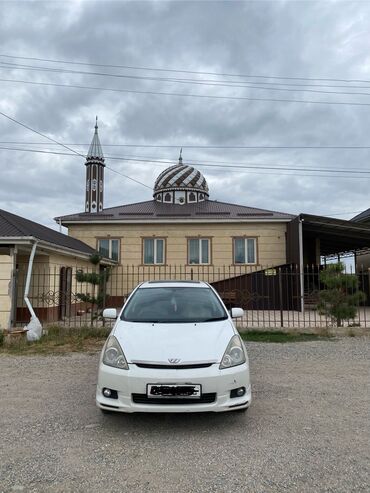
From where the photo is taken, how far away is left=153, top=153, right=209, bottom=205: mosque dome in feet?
90.4

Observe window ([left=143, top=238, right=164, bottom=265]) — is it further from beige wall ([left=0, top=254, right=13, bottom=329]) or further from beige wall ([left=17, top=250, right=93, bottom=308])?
beige wall ([left=0, top=254, right=13, bottom=329])

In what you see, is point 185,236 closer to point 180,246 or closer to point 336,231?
point 180,246

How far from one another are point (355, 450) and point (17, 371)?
550cm

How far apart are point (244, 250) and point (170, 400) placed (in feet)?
61.4

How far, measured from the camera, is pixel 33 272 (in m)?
13.7

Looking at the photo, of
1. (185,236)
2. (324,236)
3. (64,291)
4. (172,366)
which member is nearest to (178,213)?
(185,236)

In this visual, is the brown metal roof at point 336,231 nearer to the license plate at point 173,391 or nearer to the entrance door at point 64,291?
the entrance door at point 64,291

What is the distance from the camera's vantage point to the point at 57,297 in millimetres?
14297

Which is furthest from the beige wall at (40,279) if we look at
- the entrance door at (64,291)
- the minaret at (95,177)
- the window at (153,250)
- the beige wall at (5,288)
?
the minaret at (95,177)

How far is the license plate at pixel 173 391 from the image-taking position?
12.2 ft

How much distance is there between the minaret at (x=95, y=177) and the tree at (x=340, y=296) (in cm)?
2343


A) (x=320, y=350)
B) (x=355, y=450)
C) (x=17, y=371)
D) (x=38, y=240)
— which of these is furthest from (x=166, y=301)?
(x=38, y=240)

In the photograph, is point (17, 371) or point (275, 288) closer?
point (17, 371)

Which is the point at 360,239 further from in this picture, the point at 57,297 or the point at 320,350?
the point at 57,297
